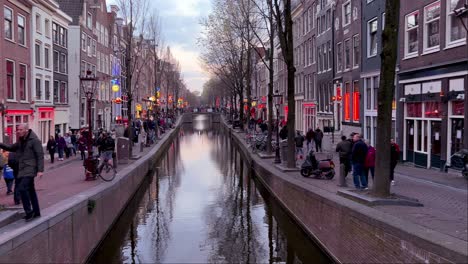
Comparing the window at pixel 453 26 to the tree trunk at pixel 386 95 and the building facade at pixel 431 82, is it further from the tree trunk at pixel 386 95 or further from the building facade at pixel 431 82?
the tree trunk at pixel 386 95

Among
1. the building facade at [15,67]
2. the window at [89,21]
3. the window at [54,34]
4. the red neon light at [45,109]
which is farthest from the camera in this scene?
the window at [89,21]

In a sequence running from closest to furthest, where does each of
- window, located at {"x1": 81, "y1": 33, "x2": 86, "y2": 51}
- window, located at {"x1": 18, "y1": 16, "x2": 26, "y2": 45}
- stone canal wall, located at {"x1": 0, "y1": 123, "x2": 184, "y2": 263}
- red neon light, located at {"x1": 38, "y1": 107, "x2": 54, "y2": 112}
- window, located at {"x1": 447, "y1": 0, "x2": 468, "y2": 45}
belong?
stone canal wall, located at {"x1": 0, "y1": 123, "x2": 184, "y2": 263}, window, located at {"x1": 447, "y1": 0, "x2": 468, "y2": 45}, window, located at {"x1": 18, "y1": 16, "x2": 26, "y2": 45}, red neon light, located at {"x1": 38, "y1": 107, "x2": 54, "y2": 112}, window, located at {"x1": 81, "y1": 33, "x2": 86, "y2": 51}

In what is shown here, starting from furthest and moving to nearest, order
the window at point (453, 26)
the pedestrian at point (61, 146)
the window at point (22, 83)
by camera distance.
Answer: the window at point (22, 83) → the pedestrian at point (61, 146) → the window at point (453, 26)

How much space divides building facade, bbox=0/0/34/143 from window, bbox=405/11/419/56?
2016 cm

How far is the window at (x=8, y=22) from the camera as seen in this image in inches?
1169

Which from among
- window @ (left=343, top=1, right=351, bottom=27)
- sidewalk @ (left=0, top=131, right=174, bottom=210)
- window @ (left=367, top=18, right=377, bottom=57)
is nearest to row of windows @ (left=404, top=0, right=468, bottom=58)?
window @ (left=367, top=18, right=377, bottom=57)

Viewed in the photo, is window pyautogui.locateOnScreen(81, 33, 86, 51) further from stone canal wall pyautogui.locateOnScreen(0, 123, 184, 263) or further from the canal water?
stone canal wall pyautogui.locateOnScreen(0, 123, 184, 263)

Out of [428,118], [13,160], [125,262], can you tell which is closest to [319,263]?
[125,262]

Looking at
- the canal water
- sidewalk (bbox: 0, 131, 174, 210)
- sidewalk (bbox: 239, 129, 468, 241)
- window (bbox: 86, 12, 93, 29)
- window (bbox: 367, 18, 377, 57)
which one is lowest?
the canal water

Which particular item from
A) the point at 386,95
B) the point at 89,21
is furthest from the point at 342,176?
the point at 89,21

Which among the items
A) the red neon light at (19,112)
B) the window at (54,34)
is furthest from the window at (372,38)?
the window at (54,34)

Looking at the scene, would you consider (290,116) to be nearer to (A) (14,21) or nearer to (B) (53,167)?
(B) (53,167)

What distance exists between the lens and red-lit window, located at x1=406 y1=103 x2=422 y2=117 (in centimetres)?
2195

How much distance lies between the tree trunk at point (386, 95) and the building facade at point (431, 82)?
8076 mm
